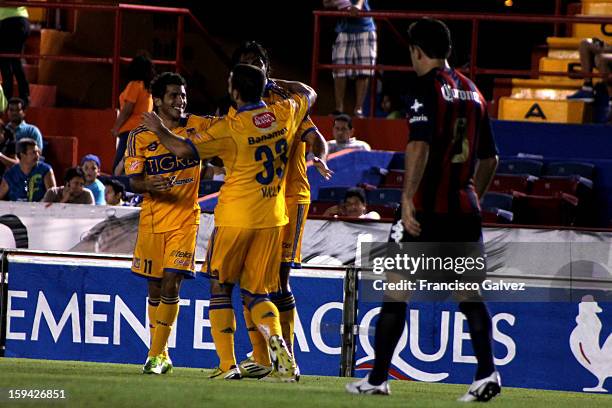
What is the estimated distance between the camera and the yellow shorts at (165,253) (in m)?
8.98

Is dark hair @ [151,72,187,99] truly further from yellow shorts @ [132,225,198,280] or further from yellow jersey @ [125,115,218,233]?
yellow shorts @ [132,225,198,280]

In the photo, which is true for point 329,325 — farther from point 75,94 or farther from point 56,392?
point 75,94

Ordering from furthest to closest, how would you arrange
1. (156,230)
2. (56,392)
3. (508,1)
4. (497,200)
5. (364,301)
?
(508,1) → (497,200) → (364,301) → (156,230) → (56,392)

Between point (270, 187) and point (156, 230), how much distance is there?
1400mm

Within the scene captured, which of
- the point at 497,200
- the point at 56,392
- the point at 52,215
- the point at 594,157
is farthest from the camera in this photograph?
the point at 594,157

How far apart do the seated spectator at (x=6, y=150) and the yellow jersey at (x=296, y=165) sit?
7.15 m

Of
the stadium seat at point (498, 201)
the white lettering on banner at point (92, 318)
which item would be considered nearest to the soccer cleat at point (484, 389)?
the white lettering on banner at point (92, 318)

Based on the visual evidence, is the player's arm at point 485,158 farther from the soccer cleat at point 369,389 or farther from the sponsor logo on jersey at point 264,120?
the sponsor logo on jersey at point 264,120

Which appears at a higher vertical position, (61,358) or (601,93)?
(601,93)

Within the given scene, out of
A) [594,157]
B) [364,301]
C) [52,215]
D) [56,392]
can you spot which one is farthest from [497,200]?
[56,392]

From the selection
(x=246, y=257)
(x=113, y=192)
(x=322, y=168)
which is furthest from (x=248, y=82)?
Answer: (x=113, y=192)

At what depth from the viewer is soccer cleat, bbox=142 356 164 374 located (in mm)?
8805

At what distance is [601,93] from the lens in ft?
53.1

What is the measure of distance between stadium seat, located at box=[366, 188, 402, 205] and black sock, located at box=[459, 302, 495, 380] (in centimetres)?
673
